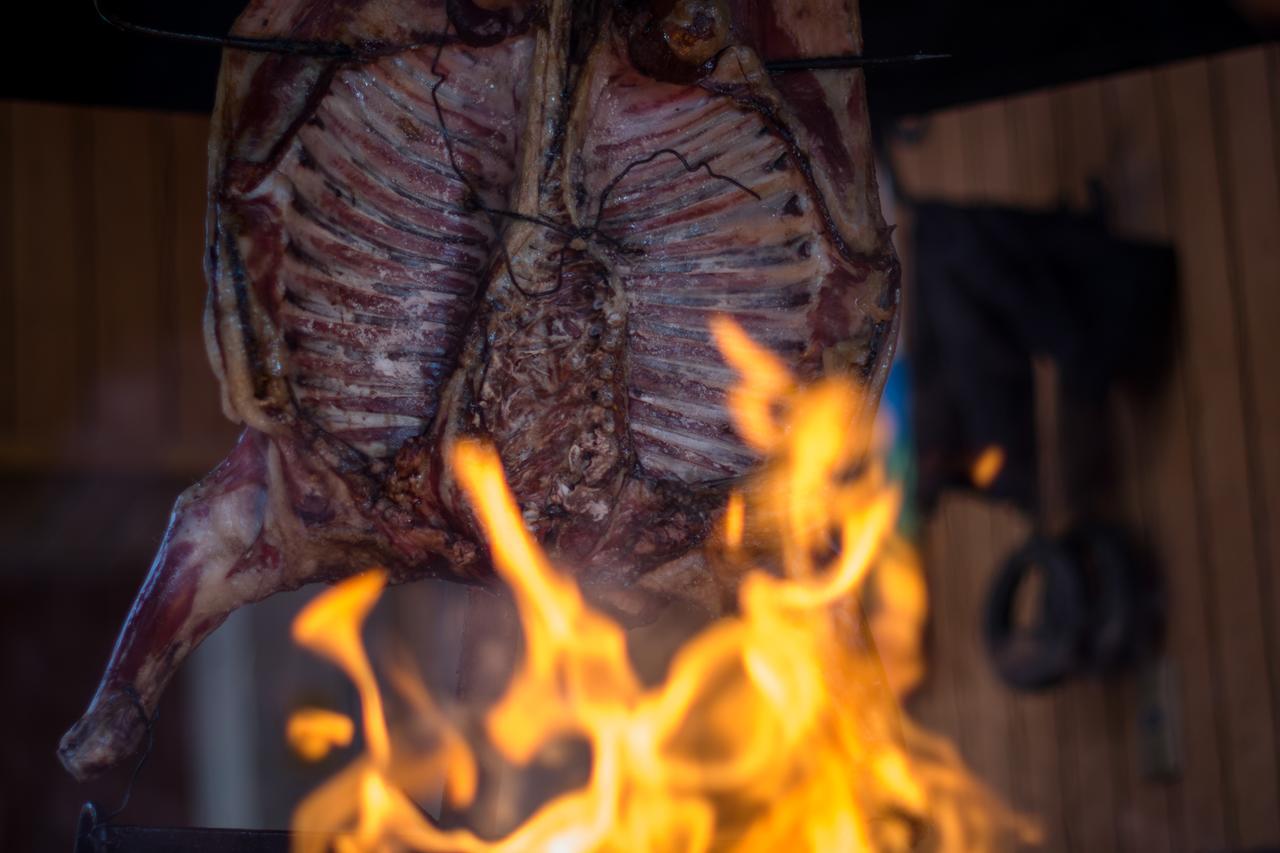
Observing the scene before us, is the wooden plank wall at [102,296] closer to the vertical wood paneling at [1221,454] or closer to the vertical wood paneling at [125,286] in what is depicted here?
the vertical wood paneling at [125,286]

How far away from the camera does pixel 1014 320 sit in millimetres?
3295

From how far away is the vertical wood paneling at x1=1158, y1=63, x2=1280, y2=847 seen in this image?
3.16m

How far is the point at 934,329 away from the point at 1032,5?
1.19 meters

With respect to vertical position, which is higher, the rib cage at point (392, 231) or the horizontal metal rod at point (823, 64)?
the horizontal metal rod at point (823, 64)

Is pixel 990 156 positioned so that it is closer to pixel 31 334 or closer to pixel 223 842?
pixel 31 334

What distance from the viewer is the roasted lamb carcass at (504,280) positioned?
168 cm

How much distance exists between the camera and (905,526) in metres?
4.27

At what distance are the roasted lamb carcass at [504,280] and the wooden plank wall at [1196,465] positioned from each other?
1785 mm

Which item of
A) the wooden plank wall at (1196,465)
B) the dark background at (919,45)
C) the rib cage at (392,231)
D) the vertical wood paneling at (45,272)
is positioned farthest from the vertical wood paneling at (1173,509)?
the vertical wood paneling at (45,272)

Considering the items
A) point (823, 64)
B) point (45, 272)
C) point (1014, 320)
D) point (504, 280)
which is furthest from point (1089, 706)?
point (45, 272)

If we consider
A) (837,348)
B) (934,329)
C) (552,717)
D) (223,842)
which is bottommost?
(552,717)

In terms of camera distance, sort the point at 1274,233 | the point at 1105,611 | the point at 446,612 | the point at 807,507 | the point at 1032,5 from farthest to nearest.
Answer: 1. the point at 446,612
2. the point at 1105,611
3. the point at 1274,233
4. the point at 1032,5
5. the point at 807,507

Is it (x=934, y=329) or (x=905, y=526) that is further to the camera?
(x=905, y=526)

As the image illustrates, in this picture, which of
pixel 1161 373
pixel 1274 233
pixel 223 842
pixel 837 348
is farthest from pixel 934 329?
pixel 223 842
